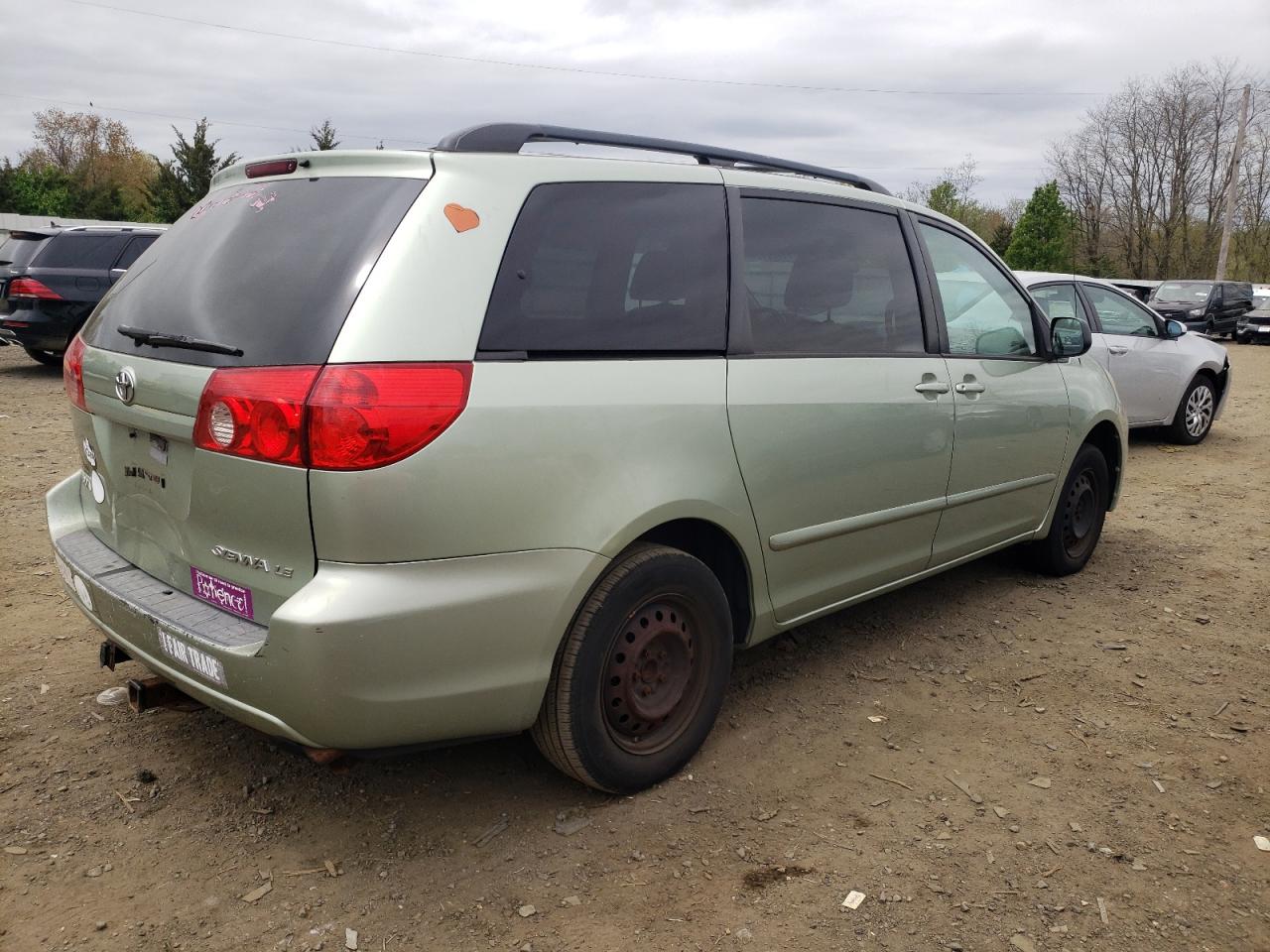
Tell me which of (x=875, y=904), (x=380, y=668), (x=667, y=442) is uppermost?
(x=667, y=442)

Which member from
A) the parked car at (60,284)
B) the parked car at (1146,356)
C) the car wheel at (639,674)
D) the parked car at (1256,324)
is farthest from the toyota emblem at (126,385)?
the parked car at (1256,324)

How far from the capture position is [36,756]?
10.2ft

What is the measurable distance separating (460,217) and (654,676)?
1.38m

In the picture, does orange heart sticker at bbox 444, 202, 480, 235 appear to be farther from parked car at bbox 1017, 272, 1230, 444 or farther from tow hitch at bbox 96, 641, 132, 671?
parked car at bbox 1017, 272, 1230, 444

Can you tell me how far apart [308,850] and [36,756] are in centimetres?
107

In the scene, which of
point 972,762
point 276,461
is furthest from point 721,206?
point 972,762

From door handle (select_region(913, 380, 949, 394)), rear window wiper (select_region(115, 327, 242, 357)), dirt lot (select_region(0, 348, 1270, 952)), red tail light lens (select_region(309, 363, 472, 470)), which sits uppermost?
rear window wiper (select_region(115, 327, 242, 357))

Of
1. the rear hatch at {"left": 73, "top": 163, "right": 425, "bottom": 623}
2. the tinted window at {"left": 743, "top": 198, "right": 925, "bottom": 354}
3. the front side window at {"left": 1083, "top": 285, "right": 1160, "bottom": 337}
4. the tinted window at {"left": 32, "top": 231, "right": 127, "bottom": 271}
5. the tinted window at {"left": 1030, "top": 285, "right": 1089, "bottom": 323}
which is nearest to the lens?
the rear hatch at {"left": 73, "top": 163, "right": 425, "bottom": 623}

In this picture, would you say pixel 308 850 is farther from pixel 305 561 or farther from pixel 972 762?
pixel 972 762

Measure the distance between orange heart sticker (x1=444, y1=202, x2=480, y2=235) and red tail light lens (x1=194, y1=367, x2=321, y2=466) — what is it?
0.50 m

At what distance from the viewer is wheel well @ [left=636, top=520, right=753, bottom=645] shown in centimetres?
298

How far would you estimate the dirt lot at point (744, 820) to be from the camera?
95.7 inches

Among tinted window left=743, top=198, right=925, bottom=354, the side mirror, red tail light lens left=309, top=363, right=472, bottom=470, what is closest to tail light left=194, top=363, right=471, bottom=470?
red tail light lens left=309, top=363, right=472, bottom=470

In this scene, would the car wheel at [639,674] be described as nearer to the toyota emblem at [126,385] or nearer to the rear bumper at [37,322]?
the toyota emblem at [126,385]
